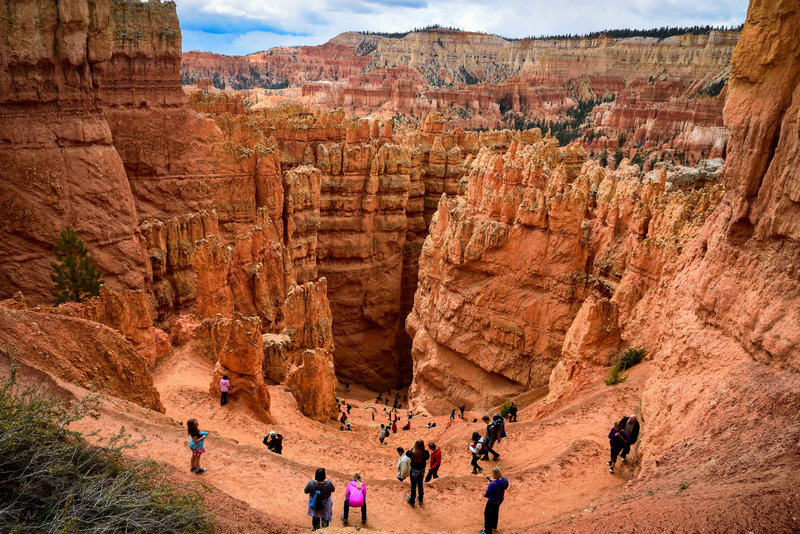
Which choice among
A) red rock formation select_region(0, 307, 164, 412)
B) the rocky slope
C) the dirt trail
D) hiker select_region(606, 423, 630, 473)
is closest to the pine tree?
the dirt trail

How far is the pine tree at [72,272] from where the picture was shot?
53.0ft

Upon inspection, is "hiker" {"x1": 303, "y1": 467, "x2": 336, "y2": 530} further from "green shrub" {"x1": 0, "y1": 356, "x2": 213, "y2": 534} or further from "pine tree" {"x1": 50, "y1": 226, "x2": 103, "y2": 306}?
"pine tree" {"x1": 50, "y1": 226, "x2": 103, "y2": 306}

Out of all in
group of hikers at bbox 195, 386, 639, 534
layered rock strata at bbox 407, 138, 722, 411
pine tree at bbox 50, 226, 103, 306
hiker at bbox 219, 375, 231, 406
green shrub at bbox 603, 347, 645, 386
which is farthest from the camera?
layered rock strata at bbox 407, 138, 722, 411

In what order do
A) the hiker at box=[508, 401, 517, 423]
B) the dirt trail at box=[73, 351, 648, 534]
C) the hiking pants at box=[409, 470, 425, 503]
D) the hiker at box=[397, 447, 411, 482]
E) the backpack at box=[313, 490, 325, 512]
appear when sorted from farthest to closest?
the hiker at box=[508, 401, 517, 423], the hiker at box=[397, 447, 411, 482], the hiking pants at box=[409, 470, 425, 503], the dirt trail at box=[73, 351, 648, 534], the backpack at box=[313, 490, 325, 512]

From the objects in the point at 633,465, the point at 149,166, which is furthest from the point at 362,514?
the point at 149,166

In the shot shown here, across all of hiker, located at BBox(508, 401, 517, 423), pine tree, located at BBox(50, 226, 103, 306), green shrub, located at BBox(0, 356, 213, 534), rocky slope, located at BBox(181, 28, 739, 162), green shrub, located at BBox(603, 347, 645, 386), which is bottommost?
hiker, located at BBox(508, 401, 517, 423)

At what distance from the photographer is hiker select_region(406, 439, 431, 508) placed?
30.7 ft

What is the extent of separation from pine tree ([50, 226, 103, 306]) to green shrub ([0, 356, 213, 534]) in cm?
1086

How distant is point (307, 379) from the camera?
1645 cm

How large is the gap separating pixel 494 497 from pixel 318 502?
281cm

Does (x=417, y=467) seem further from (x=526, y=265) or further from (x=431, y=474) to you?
(x=526, y=265)

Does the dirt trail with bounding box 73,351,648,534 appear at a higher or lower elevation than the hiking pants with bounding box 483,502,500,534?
lower

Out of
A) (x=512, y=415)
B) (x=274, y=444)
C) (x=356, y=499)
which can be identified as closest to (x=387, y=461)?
(x=274, y=444)

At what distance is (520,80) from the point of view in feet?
390
